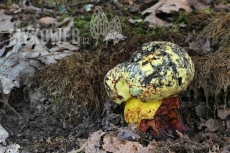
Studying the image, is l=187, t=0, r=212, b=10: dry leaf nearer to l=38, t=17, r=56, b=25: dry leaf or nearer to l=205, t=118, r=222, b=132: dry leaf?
l=38, t=17, r=56, b=25: dry leaf

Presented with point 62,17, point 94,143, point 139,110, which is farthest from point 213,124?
point 62,17

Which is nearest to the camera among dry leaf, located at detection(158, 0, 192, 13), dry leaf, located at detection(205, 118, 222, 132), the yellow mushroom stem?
the yellow mushroom stem

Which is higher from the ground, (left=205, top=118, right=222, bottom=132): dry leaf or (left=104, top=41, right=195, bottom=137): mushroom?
(left=104, top=41, right=195, bottom=137): mushroom

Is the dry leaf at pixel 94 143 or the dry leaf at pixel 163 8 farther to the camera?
the dry leaf at pixel 163 8

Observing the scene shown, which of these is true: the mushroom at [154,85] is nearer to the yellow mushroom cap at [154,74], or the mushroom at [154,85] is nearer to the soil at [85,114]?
the yellow mushroom cap at [154,74]

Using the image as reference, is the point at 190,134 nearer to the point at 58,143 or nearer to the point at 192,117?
the point at 192,117

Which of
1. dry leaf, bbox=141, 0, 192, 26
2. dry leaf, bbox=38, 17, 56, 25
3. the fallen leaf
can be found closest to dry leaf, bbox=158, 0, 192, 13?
dry leaf, bbox=141, 0, 192, 26

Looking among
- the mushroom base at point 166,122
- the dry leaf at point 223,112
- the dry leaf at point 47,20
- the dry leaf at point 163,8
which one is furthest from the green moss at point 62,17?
the dry leaf at point 223,112
